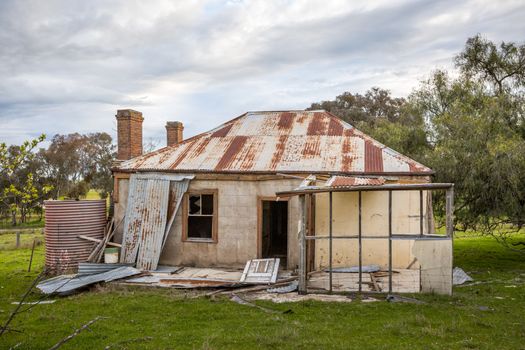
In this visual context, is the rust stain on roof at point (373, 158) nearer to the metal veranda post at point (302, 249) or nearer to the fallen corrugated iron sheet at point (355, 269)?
the fallen corrugated iron sheet at point (355, 269)

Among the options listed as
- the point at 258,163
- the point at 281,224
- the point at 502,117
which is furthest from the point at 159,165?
the point at 502,117

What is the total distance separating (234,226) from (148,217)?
2763 mm

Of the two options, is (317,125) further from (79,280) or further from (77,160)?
(77,160)

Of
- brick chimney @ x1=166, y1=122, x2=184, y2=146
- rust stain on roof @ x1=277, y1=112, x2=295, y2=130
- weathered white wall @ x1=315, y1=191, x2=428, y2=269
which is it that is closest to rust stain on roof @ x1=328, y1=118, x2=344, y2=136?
rust stain on roof @ x1=277, y1=112, x2=295, y2=130

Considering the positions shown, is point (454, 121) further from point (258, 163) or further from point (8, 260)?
point (8, 260)

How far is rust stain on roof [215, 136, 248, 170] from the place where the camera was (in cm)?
1522

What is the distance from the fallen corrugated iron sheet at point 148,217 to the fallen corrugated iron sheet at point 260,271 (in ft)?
10.1

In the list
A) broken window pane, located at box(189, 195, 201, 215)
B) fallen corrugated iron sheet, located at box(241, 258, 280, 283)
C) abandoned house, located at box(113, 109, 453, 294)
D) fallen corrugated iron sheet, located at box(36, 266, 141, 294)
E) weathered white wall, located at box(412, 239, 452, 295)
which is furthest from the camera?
broken window pane, located at box(189, 195, 201, 215)

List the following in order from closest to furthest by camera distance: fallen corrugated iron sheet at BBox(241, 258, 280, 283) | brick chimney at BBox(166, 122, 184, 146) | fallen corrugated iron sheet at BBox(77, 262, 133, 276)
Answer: fallen corrugated iron sheet at BBox(241, 258, 280, 283) → fallen corrugated iron sheet at BBox(77, 262, 133, 276) → brick chimney at BBox(166, 122, 184, 146)

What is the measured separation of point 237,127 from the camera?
59.4 ft

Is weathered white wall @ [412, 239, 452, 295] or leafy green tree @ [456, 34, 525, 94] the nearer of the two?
weathered white wall @ [412, 239, 452, 295]

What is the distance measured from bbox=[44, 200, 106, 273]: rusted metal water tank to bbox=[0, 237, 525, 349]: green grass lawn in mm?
2348

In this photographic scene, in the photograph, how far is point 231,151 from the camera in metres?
16.2

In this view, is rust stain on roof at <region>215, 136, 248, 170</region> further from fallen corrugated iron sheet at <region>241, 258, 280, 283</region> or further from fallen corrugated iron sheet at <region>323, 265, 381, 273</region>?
fallen corrugated iron sheet at <region>323, 265, 381, 273</region>
